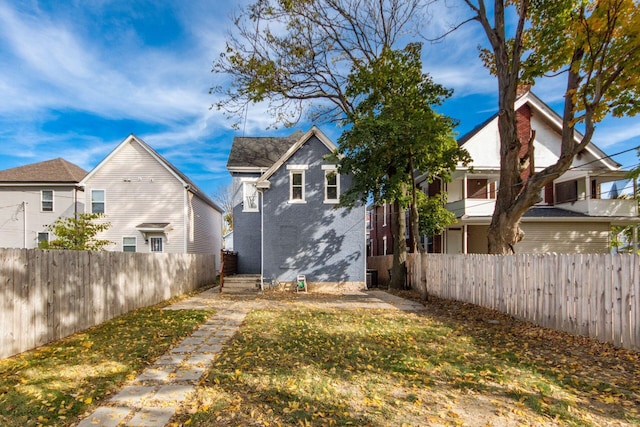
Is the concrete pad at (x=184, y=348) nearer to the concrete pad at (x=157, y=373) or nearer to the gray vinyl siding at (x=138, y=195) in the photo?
the concrete pad at (x=157, y=373)

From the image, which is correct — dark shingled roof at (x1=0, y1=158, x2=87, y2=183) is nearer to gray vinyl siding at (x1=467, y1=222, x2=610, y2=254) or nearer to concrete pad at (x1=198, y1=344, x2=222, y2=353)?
concrete pad at (x1=198, y1=344, x2=222, y2=353)

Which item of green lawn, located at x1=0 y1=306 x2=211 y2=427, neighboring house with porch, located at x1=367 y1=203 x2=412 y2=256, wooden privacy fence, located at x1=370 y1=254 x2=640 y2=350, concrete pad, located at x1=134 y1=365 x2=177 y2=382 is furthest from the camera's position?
neighboring house with porch, located at x1=367 y1=203 x2=412 y2=256

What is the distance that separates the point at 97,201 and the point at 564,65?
21.8 m

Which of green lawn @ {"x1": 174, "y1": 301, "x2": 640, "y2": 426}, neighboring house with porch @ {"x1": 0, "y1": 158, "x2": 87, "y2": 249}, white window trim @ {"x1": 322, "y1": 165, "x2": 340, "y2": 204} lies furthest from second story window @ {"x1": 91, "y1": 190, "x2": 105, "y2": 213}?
green lawn @ {"x1": 174, "y1": 301, "x2": 640, "y2": 426}

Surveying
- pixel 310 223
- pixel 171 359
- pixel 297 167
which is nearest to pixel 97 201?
pixel 297 167

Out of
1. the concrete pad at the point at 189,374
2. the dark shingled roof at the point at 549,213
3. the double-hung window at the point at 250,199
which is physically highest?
the double-hung window at the point at 250,199

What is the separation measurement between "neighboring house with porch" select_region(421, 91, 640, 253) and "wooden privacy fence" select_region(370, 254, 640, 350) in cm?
856

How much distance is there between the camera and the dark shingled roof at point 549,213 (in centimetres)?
1768

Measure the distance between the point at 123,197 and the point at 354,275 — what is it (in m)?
13.4

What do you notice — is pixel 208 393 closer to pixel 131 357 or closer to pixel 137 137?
pixel 131 357

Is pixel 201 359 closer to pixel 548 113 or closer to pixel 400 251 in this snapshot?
pixel 400 251

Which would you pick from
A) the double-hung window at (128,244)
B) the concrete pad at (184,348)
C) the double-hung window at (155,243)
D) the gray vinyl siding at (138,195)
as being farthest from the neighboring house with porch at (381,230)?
the concrete pad at (184,348)

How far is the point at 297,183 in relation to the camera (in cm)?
1566

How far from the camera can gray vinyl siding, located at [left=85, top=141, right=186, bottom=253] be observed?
18172mm
